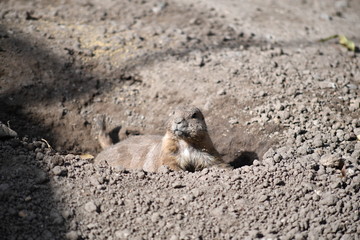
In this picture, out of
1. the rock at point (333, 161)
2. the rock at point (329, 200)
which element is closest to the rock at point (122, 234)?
the rock at point (329, 200)

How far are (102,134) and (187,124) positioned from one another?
140 cm

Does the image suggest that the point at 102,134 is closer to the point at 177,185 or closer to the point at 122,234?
the point at 177,185

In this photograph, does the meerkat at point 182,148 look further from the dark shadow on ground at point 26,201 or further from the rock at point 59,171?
the dark shadow on ground at point 26,201

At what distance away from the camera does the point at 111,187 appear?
153 inches

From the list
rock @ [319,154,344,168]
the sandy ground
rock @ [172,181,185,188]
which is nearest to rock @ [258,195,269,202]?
the sandy ground

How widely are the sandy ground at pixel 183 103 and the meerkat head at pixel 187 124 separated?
1.97ft

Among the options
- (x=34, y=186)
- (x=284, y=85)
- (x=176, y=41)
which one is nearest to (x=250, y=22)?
(x=176, y=41)

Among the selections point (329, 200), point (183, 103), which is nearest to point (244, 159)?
point (183, 103)

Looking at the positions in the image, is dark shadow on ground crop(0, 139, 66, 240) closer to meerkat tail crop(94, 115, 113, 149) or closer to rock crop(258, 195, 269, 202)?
rock crop(258, 195, 269, 202)

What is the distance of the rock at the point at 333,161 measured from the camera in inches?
166

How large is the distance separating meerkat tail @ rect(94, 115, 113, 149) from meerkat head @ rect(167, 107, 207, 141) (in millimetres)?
1127

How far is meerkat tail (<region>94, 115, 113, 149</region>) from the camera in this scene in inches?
230

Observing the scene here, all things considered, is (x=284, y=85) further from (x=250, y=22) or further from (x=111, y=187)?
(x=111, y=187)

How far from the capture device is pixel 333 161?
13.9 feet
